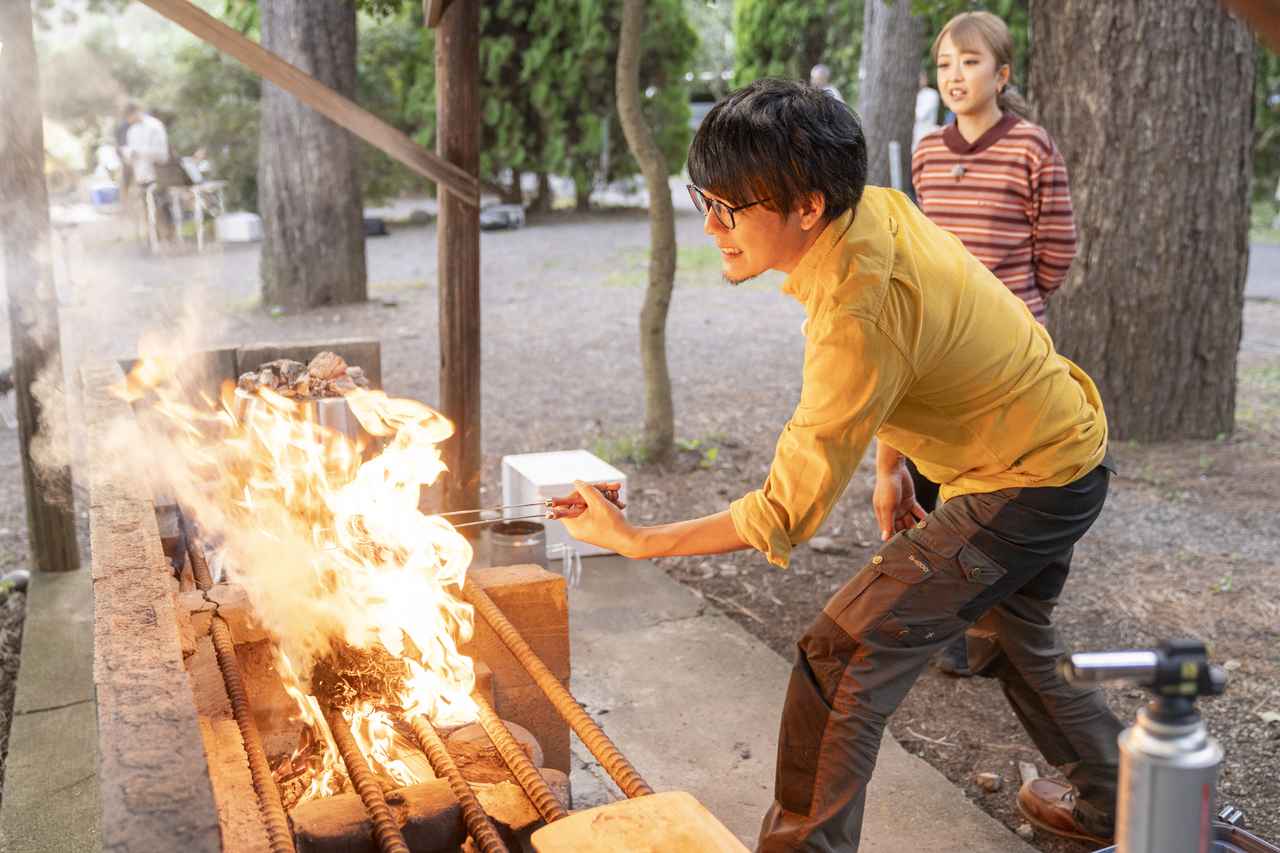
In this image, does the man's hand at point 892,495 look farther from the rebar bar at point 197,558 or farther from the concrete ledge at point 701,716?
the rebar bar at point 197,558

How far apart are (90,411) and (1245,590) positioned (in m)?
4.18

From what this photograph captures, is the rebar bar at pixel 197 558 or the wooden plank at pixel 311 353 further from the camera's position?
the wooden plank at pixel 311 353

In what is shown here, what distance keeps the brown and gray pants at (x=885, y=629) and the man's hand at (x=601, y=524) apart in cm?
46

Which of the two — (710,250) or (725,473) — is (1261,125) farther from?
(725,473)

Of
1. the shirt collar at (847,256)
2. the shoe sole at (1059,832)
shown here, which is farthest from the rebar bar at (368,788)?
the shoe sole at (1059,832)

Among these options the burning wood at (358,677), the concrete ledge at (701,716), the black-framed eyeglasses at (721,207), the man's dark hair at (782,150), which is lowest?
the concrete ledge at (701,716)

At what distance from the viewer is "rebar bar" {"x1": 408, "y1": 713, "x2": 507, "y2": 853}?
2.26m

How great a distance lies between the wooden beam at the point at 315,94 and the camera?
13.1ft

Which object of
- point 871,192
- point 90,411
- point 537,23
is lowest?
point 90,411

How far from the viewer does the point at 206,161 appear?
1928 centimetres

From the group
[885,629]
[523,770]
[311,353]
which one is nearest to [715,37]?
[311,353]

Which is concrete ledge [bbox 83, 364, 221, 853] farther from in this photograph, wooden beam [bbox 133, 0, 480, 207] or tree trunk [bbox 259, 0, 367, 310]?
tree trunk [bbox 259, 0, 367, 310]

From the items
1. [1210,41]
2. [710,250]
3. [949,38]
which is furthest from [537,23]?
[949,38]

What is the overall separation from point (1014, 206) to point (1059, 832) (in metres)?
1.95
